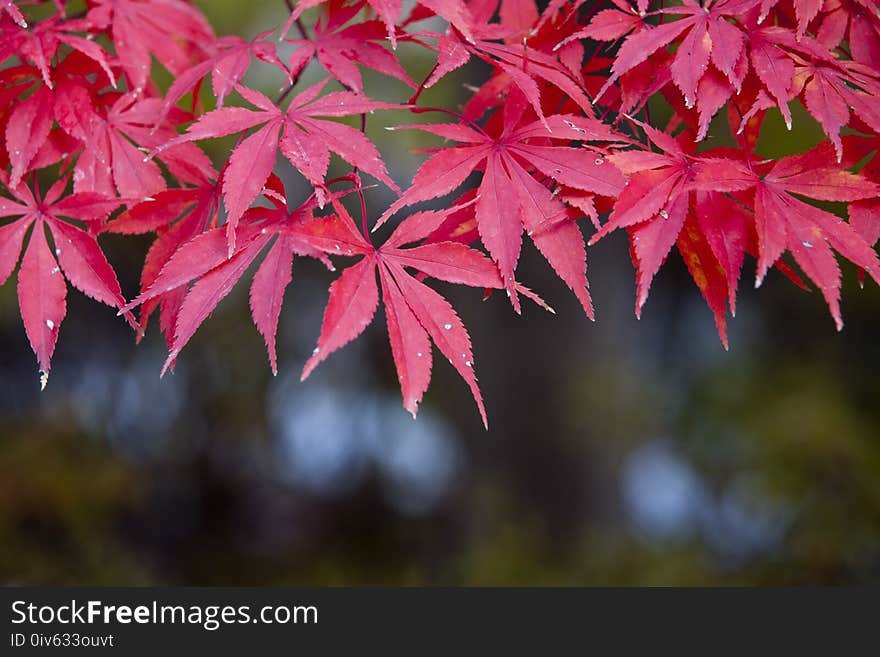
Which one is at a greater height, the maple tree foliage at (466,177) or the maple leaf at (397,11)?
the maple leaf at (397,11)

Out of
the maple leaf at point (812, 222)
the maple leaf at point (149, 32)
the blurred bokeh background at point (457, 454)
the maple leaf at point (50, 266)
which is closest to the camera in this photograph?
the maple leaf at point (812, 222)

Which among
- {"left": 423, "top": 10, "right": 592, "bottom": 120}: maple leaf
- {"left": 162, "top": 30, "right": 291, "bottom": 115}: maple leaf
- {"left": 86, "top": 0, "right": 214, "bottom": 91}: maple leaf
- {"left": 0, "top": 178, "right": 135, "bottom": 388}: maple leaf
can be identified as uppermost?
{"left": 86, "top": 0, "right": 214, "bottom": 91}: maple leaf

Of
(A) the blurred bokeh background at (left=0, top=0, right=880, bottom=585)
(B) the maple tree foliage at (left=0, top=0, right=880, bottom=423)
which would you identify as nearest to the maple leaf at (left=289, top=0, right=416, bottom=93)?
(B) the maple tree foliage at (left=0, top=0, right=880, bottom=423)

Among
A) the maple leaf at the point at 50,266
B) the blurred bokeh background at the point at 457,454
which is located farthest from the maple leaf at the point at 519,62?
the blurred bokeh background at the point at 457,454

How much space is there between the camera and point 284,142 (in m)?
0.88

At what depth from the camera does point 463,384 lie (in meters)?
3.18

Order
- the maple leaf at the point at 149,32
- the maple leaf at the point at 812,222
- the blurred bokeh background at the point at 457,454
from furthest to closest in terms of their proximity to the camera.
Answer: the blurred bokeh background at the point at 457,454
the maple leaf at the point at 149,32
the maple leaf at the point at 812,222

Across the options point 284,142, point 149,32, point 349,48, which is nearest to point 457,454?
point 149,32

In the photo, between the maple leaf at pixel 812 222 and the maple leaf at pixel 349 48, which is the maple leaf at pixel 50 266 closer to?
the maple leaf at pixel 349 48

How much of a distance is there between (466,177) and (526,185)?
0.07 m

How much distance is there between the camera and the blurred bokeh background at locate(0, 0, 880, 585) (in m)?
2.75

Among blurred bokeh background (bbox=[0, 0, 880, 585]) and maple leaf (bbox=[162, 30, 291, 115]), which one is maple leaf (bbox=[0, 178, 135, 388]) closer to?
maple leaf (bbox=[162, 30, 291, 115])

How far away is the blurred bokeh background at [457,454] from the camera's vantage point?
2.75 metres

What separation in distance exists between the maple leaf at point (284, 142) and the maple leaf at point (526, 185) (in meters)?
0.07
